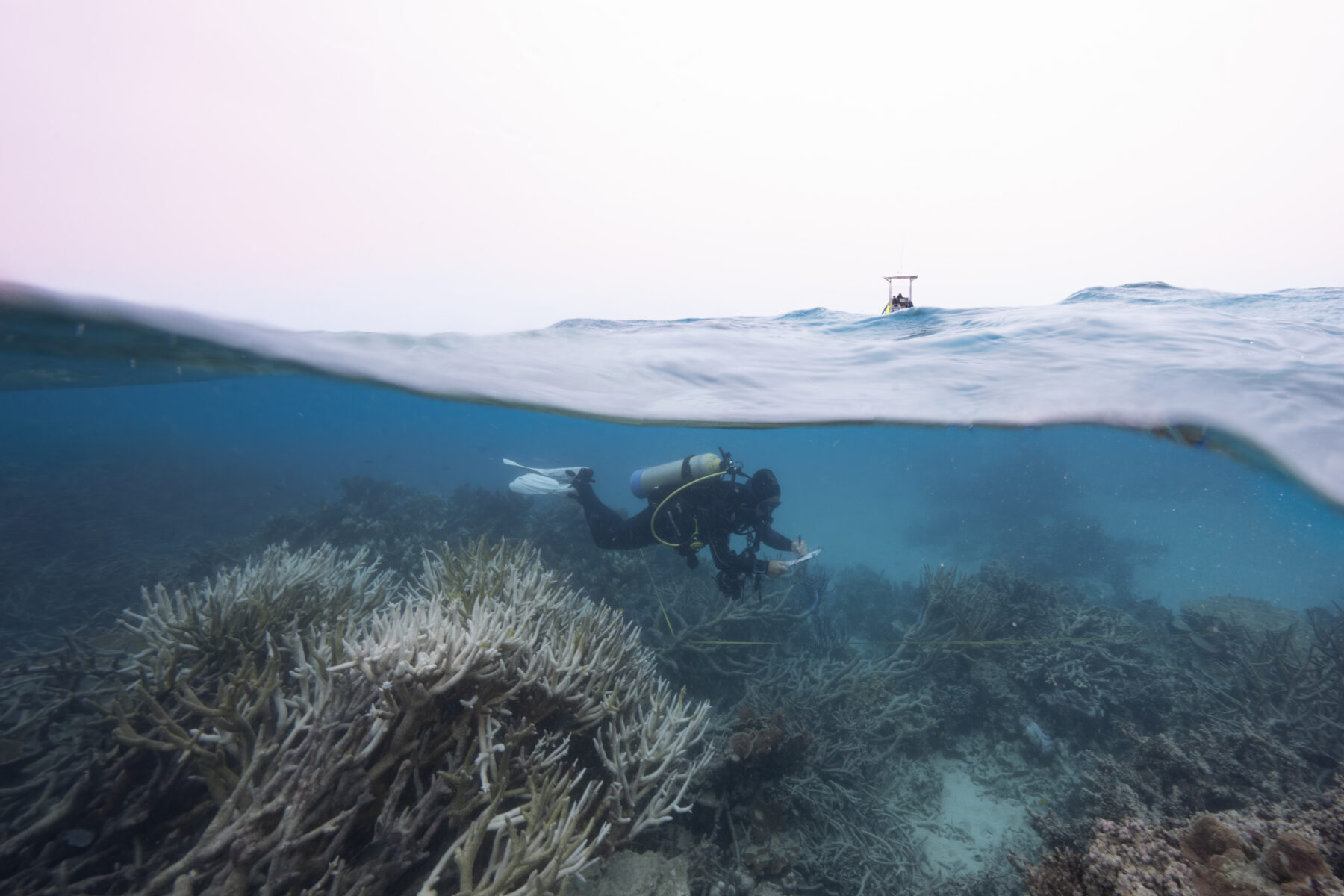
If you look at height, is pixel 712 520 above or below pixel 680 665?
above

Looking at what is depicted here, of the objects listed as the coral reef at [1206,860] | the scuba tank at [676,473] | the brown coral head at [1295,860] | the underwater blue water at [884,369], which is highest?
the underwater blue water at [884,369]

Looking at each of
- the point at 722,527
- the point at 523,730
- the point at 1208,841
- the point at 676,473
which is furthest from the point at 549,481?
the point at 1208,841

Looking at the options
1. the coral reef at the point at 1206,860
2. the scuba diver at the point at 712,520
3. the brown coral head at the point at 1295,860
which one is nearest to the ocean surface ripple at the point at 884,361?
the scuba diver at the point at 712,520

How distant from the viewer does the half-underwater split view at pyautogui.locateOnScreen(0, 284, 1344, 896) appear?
2.61 meters

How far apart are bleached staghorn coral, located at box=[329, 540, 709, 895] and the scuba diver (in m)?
2.37

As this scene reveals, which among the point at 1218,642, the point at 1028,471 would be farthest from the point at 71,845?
the point at 1028,471

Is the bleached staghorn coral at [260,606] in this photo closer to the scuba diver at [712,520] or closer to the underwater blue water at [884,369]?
the scuba diver at [712,520]

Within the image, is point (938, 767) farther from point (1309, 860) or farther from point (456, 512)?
point (456, 512)

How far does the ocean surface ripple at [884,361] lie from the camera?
18.6 ft

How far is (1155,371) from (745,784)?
694 centimetres

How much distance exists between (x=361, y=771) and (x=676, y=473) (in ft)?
18.0

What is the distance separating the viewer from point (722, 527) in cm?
667

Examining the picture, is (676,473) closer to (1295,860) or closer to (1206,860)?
(1206,860)

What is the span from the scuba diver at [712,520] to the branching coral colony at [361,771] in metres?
2.50
